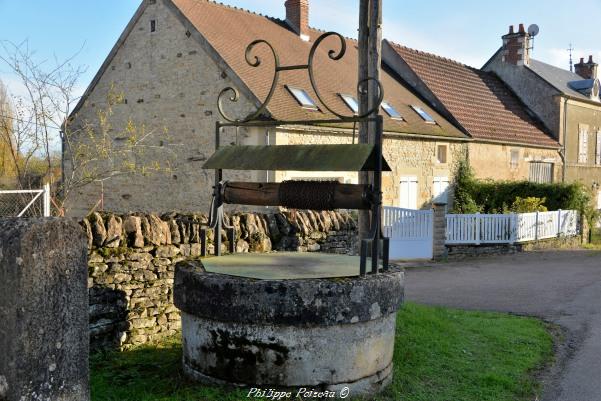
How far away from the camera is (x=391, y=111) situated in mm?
17484

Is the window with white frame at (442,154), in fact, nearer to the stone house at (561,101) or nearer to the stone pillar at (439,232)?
the stone pillar at (439,232)

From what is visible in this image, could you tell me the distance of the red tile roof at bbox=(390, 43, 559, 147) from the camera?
21.0 m

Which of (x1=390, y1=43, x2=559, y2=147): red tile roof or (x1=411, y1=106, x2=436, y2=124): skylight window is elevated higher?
(x1=390, y1=43, x2=559, y2=147): red tile roof

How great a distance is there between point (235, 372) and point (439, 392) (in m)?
1.72

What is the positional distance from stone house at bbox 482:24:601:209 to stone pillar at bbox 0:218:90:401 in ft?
81.9

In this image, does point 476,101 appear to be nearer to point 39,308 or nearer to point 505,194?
point 505,194

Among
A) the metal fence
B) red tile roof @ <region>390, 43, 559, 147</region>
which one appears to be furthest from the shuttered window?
the metal fence

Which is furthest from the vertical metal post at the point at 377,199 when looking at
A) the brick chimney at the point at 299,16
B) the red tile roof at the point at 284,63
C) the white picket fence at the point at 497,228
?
the brick chimney at the point at 299,16

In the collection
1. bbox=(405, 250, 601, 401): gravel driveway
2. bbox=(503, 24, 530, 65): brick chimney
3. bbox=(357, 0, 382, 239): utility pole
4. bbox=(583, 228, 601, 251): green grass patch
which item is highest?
bbox=(503, 24, 530, 65): brick chimney

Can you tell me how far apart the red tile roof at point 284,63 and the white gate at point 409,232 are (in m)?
2.82

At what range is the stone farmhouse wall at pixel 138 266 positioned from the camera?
535cm

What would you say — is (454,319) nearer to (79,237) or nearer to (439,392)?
(439,392)

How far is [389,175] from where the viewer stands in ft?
54.5

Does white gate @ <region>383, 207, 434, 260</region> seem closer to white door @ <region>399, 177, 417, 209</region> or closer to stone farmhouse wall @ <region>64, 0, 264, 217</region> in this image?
white door @ <region>399, 177, 417, 209</region>
